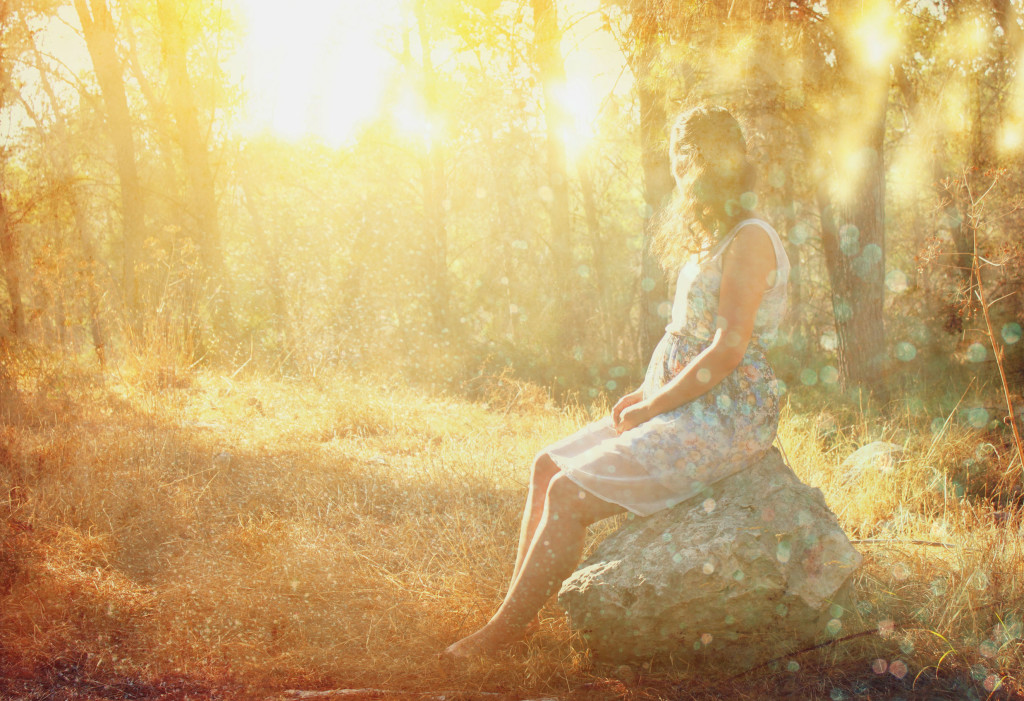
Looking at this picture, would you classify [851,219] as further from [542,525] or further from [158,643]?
[158,643]

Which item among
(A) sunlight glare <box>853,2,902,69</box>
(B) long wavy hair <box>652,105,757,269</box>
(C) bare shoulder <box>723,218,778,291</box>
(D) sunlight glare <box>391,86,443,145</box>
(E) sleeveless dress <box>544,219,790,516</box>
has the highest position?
(D) sunlight glare <box>391,86,443,145</box>

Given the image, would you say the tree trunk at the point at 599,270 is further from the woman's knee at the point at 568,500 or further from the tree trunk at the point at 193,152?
the woman's knee at the point at 568,500

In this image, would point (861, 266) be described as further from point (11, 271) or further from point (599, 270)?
point (11, 271)

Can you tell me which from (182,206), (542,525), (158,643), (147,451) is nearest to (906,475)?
(542,525)

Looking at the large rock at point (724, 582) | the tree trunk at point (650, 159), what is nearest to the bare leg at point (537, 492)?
the large rock at point (724, 582)

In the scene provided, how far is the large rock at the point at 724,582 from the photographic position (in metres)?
2.38

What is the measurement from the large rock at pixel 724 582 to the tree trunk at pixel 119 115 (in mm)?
8172

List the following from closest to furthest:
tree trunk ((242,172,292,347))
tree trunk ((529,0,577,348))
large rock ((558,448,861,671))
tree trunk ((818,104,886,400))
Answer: large rock ((558,448,861,671)) < tree trunk ((818,104,886,400)) < tree trunk ((529,0,577,348)) < tree trunk ((242,172,292,347))

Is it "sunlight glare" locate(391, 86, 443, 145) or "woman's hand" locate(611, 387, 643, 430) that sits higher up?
"sunlight glare" locate(391, 86, 443, 145)

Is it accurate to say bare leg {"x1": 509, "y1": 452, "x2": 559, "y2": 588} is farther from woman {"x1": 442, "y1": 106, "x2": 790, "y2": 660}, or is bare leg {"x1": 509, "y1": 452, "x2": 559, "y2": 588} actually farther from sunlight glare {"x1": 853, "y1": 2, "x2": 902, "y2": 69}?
sunlight glare {"x1": 853, "y1": 2, "x2": 902, "y2": 69}

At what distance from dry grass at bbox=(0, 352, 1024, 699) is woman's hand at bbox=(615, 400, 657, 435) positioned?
0.80 m

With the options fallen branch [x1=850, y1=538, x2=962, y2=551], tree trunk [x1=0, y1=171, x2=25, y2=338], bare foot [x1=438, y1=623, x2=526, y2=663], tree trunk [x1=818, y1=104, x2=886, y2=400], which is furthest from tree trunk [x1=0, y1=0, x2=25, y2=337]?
tree trunk [x1=818, y1=104, x2=886, y2=400]

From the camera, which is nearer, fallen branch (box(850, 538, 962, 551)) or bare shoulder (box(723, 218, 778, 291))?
bare shoulder (box(723, 218, 778, 291))

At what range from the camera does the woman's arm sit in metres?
2.42
